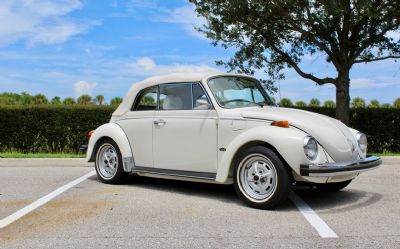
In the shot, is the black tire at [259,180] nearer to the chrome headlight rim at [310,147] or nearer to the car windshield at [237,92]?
the chrome headlight rim at [310,147]

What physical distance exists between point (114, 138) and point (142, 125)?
1.97ft

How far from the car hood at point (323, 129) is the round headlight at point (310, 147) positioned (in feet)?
0.35

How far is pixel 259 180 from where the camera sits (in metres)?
6.35

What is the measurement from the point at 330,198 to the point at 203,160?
192 centimetres

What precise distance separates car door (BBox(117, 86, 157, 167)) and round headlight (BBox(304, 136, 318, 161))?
2.58m

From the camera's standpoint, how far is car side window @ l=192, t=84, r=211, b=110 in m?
7.14

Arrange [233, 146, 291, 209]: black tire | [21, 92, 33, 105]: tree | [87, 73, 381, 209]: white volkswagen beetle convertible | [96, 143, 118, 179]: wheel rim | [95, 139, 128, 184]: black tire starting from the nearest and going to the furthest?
[233, 146, 291, 209]: black tire
[87, 73, 381, 209]: white volkswagen beetle convertible
[95, 139, 128, 184]: black tire
[96, 143, 118, 179]: wheel rim
[21, 92, 33, 105]: tree

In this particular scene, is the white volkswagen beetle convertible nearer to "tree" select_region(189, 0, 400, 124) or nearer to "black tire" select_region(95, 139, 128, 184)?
"black tire" select_region(95, 139, 128, 184)

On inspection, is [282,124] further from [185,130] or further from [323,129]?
[185,130]

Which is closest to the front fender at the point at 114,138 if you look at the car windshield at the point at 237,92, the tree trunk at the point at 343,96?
the car windshield at the point at 237,92

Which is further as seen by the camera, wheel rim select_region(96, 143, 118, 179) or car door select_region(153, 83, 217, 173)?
wheel rim select_region(96, 143, 118, 179)

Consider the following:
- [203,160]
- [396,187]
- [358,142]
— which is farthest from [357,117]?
[203,160]

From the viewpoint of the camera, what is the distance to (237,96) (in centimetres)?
731

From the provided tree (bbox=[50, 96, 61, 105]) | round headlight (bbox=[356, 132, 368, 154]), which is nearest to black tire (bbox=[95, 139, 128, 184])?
round headlight (bbox=[356, 132, 368, 154])
